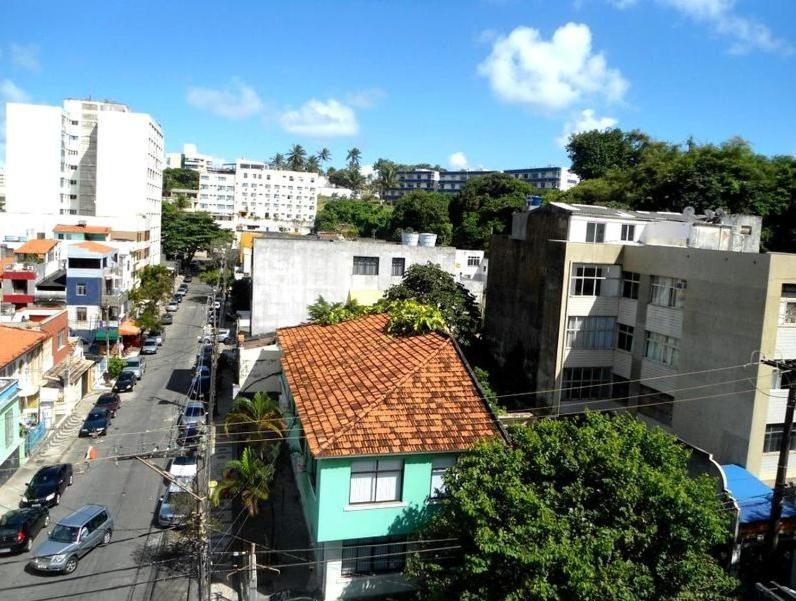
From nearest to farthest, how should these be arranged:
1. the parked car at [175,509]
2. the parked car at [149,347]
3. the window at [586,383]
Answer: the parked car at [175,509], the window at [586,383], the parked car at [149,347]

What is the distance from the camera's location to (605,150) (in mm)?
→ 92750

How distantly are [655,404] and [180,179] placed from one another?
157 metres

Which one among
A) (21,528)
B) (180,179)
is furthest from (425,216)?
(180,179)

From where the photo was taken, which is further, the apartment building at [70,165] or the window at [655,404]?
the apartment building at [70,165]

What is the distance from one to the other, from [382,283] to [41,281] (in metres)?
29.6

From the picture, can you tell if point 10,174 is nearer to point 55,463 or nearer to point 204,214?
point 204,214

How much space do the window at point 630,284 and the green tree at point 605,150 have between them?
6476cm

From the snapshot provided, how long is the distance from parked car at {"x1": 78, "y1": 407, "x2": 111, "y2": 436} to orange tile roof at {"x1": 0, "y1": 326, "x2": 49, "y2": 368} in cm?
521

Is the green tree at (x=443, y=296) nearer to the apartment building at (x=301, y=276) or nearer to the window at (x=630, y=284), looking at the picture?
the apartment building at (x=301, y=276)

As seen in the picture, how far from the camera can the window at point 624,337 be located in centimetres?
3031

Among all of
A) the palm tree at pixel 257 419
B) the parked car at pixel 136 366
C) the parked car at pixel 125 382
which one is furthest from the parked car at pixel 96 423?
the palm tree at pixel 257 419

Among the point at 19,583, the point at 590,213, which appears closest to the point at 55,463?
the point at 19,583

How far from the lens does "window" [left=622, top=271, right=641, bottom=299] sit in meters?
30.0

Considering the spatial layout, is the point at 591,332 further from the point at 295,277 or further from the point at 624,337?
the point at 295,277
